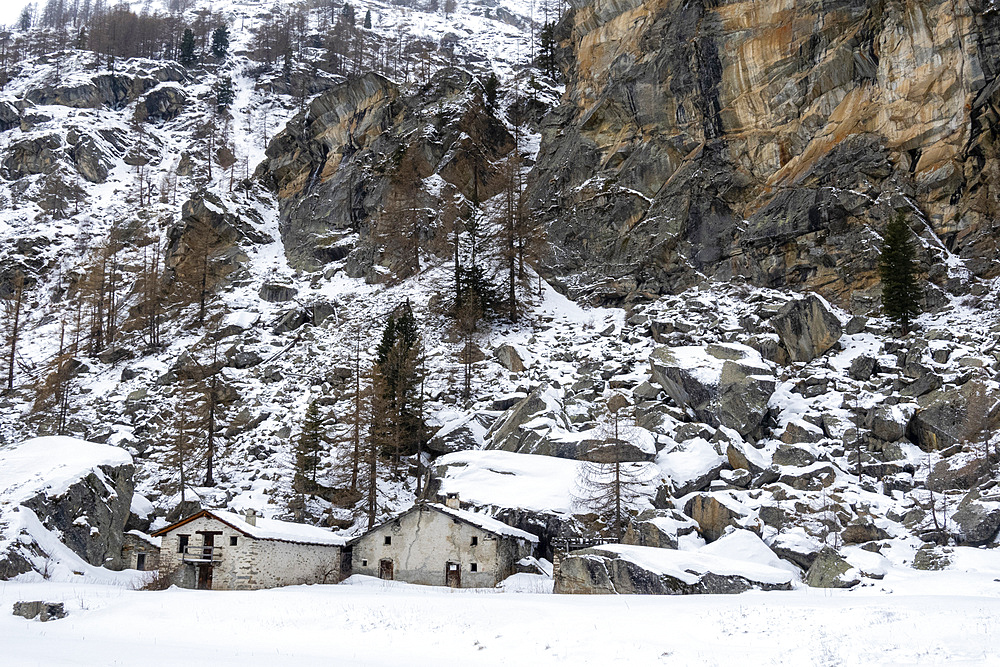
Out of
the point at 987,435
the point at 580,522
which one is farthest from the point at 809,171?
the point at 580,522

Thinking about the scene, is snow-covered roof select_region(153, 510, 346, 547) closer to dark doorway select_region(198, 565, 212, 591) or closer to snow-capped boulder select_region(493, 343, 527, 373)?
dark doorway select_region(198, 565, 212, 591)

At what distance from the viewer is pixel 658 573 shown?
24.0 meters

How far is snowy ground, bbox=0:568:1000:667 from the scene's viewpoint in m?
13.4

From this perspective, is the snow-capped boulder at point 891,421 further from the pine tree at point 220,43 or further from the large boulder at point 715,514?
the pine tree at point 220,43

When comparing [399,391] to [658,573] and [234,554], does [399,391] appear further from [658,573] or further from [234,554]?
[658,573]

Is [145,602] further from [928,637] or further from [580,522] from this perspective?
[928,637]

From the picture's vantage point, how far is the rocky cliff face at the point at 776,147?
46062 millimetres

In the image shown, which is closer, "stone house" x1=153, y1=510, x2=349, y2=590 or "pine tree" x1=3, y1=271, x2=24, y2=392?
"stone house" x1=153, y1=510, x2=349, y2=590

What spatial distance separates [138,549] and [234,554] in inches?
378

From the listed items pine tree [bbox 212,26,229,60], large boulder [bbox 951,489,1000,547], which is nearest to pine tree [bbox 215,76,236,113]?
pine tree [bbox 212,26,229,60]

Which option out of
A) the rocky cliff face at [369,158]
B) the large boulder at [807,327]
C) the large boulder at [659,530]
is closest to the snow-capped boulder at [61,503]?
the large boulder at [659,530]

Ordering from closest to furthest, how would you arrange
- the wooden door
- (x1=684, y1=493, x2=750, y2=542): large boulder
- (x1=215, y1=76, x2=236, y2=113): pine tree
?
1. (x1=684, y1=493, x2=750, y2=542): large boulder
2. the wooden door
3. (x1=215, y1=76, x2=236, y2=113): pine tree

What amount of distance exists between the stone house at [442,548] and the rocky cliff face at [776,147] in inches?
1057

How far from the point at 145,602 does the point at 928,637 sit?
23595mm
